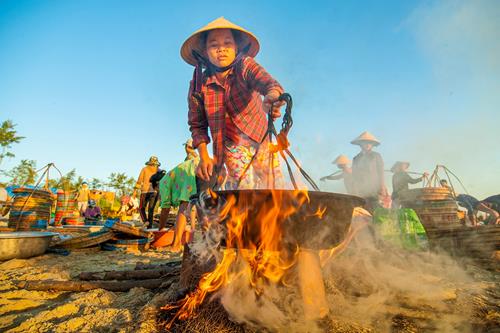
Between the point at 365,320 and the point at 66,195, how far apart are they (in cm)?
1194

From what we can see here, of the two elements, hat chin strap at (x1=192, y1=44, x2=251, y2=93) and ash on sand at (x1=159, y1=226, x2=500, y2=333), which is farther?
hat chin strap at (x1=192, y1=44, x2=251, y2=93)

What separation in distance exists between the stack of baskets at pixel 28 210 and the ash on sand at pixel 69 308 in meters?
3.25

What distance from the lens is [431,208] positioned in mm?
4453

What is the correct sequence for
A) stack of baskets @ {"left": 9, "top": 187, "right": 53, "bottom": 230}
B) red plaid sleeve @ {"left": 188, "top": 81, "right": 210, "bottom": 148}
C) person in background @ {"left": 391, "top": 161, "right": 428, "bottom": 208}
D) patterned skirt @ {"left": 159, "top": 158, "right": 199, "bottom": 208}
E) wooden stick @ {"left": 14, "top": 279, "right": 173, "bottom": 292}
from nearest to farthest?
wooden stick @ {"left": 14, "top": 279, "right": 173, "bottom": 292}, red plaid sleeve @ {"left": 188, "top": 81, "right": 210, "bottom": 148}, patterned skirt @ {"left": 159, "top": 158, "right": 199, "bottom": 208}, stack of baskets @ {"left": 9, "top": 187, "right": 53, "bottom": 230}, person in background @ {"left": 391, "top": 161, "right": 428, "bottom": 208}

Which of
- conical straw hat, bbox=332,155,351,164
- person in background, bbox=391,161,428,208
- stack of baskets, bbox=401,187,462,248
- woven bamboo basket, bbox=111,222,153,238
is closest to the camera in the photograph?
stack of baskets, bbox=401,187,462,248

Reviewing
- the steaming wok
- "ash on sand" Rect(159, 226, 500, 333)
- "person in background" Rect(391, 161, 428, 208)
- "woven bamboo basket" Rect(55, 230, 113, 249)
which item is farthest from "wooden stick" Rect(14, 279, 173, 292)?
"person in background" Rect(391, 161, 428, 208)

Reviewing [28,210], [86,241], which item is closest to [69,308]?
[86,241]

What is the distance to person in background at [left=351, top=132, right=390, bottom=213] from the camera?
535 centimetres

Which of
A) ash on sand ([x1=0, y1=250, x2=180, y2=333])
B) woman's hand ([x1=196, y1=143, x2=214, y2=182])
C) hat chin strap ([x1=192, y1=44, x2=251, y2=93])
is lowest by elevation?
ash on sand ([x1=0, y1=250, x2=180, y2=333])

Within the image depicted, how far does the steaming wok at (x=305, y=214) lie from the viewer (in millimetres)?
1548

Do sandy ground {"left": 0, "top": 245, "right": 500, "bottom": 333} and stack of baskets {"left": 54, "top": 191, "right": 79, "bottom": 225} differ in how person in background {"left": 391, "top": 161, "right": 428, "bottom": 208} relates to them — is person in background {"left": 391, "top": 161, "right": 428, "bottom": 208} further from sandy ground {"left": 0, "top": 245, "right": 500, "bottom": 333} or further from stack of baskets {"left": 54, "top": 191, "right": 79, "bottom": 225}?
stack of baskets {"left": 54, "top": 191, "right": 79, "bottom": 225}

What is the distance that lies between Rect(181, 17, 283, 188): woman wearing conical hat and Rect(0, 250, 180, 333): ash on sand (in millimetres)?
1310

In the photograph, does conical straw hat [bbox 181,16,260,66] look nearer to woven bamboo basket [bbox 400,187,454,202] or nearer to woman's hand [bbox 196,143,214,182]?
woman's hand [bbox 196,143,214,182]

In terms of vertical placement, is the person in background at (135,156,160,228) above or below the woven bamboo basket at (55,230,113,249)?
above
